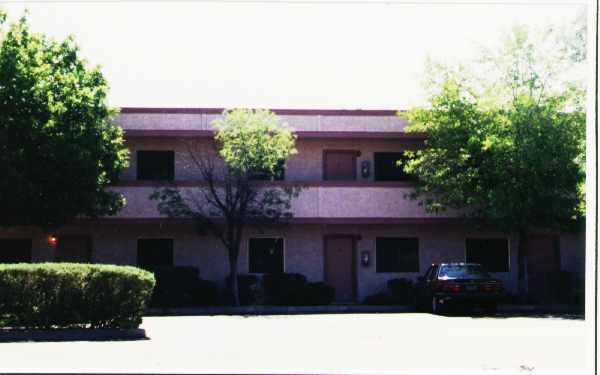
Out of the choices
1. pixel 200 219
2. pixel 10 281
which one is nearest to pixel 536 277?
pixel 200 219

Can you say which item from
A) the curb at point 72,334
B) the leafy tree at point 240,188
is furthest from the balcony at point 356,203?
the curb at point 72,334

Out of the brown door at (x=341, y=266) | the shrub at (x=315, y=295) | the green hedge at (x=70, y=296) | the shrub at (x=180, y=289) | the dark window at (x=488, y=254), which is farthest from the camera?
the dark window at (x=488, y=254)

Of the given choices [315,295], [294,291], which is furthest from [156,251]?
[315,295]

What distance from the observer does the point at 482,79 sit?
24234 mm

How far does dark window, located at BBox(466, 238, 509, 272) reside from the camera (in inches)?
1069

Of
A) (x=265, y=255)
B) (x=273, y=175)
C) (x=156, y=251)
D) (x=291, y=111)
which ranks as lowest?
(x=265, y=255)

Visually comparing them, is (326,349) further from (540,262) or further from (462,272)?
(540,262)

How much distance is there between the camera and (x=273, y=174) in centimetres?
2448

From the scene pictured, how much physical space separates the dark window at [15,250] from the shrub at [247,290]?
7.34 m

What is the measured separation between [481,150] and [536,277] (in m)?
7.04

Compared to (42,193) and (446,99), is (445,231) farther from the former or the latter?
(42,193)

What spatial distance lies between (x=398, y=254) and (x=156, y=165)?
9602 mm

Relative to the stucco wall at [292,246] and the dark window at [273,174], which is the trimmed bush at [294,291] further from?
the dark window at [273,174]

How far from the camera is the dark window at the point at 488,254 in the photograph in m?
27.2
